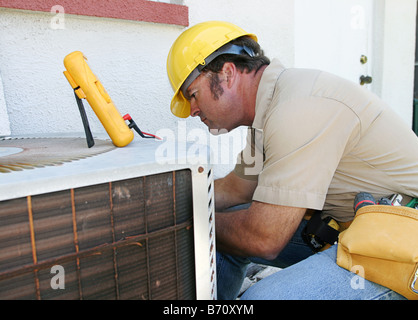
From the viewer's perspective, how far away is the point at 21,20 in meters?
1.50

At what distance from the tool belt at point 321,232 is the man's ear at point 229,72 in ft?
2.04

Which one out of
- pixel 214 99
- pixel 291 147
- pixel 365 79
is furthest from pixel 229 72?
pixel 365 79

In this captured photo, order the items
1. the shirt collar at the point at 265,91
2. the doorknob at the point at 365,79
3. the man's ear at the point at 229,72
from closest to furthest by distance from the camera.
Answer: the shirt collar at the point at 265,91 < the man's ear at the point at 229,72 < the doorknob at the point at 365,79

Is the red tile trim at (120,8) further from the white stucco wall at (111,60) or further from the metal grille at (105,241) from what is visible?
the metal grille at (105,241)

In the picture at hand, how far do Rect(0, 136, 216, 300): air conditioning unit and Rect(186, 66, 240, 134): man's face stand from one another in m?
0.60

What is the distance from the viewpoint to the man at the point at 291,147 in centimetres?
110

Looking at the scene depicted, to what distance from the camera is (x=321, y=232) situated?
131 cm

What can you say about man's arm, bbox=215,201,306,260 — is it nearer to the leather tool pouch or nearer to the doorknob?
the leather tool pouch

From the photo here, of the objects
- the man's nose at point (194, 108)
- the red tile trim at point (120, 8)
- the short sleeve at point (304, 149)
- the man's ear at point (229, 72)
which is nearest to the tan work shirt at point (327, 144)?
the short sleeve at point (304, 149)

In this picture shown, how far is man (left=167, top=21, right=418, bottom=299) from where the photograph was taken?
43.4 inches

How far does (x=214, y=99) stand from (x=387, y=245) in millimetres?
836

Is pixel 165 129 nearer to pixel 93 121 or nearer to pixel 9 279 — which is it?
pixel 93 121

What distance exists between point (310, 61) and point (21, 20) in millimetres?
2188

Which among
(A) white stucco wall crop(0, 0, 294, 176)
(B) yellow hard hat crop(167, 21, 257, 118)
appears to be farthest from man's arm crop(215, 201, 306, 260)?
(A) white stucco wall crop(0, 0, 294, 176)
